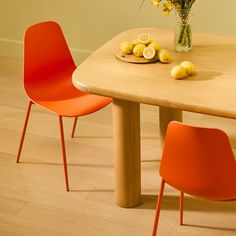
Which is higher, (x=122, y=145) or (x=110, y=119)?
(x=122, y=145)

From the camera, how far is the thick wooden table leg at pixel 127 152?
242 cm

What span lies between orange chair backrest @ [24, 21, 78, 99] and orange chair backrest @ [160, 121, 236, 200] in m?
1.13

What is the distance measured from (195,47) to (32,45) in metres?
0.88

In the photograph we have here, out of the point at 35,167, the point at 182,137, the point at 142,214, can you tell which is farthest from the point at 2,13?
the point at 182,137

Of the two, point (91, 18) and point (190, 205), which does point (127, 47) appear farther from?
point (91, 18)

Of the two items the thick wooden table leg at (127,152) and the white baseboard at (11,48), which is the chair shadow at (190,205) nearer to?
the thick wooden table leg at (127,152)

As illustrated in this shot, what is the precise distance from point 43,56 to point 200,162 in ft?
4.47

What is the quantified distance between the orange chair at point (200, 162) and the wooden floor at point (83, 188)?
587 millimetres

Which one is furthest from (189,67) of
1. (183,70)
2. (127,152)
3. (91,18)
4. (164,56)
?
(91,18)

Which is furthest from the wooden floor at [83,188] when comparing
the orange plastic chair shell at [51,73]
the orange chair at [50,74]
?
the orange plastic chair shell at [51,73]

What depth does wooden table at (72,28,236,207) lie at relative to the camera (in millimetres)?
2086

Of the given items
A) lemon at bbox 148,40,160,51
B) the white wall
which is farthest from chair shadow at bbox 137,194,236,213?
the white wall

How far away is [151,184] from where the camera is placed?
280 cm

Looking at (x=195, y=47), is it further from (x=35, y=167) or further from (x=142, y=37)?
(x=35, y=167)
